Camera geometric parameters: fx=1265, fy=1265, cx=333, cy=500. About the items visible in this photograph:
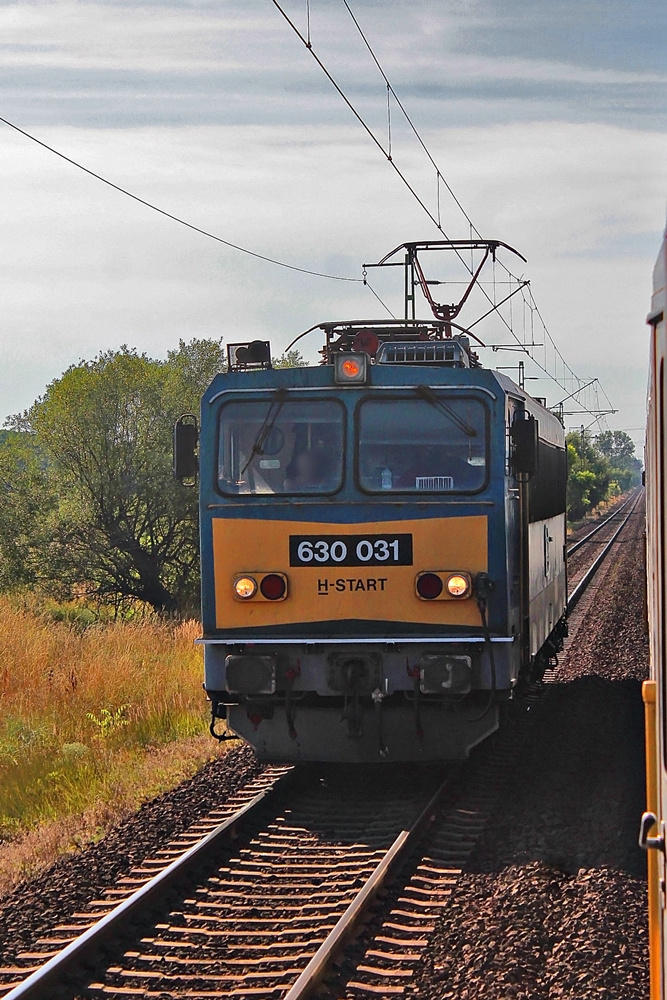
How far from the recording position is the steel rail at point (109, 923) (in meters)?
5.41

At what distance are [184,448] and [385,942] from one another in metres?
4.45

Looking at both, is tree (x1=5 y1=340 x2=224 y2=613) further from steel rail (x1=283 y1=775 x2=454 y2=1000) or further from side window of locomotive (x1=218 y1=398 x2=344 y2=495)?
steel rail (x1=283 y1=775 x2=454 y2=1000)

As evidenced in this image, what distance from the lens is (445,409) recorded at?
9.05 meters

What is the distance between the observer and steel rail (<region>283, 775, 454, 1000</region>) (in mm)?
5352

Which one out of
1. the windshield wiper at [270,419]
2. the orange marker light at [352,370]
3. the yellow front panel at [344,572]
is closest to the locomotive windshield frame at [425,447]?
the orange marker light at [352,370]

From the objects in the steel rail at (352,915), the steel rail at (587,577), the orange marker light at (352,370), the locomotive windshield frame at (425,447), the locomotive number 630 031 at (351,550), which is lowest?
the steel rail at (352,915)

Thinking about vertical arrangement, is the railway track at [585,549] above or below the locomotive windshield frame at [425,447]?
below

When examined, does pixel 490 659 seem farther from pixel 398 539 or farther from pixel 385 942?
pixel 385 942

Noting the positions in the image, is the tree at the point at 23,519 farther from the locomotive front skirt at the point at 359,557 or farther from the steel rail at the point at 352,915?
the steel rail at the point at 352,915

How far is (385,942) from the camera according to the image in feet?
20.0

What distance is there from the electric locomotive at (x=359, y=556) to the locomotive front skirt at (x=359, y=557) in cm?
1

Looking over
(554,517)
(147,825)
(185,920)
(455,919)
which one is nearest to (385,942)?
(455,919)

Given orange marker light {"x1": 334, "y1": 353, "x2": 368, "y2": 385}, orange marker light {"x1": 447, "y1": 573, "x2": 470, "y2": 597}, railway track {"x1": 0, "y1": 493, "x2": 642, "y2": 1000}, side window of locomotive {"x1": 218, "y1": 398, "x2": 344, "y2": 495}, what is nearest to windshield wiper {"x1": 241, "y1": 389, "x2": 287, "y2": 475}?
side window of locomotive {"x1": 218, "y1": 398, "x2": 344, "y2": 495}

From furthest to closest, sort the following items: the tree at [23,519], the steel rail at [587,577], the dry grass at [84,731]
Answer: the steel rail at [587,577] < the tree at [23,519] < the dry grass at [84,731]
